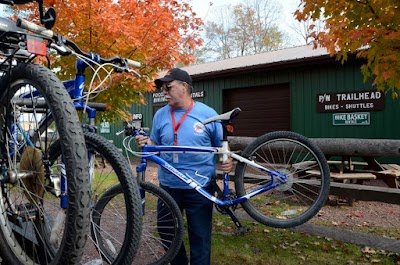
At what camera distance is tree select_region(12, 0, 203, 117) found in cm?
683

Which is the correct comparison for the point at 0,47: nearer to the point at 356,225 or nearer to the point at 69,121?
the point at 69,121

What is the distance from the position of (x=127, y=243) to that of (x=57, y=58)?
608cm

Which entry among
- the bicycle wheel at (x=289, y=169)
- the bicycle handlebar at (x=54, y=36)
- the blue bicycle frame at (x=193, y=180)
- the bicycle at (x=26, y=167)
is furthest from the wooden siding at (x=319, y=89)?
the bicycle at (x=26, y=167)

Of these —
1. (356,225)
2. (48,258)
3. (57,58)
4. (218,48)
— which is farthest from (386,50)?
(218,48)

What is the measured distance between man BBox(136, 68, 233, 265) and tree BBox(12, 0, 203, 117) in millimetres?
4076

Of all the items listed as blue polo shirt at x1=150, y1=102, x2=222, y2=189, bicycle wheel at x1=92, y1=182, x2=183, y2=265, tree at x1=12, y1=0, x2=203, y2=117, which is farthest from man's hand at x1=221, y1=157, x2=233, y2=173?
tree at x1=12, y1=0, x2=203, y2=117

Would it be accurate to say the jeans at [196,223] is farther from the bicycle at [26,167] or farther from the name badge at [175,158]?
the bicycle at [26,167]

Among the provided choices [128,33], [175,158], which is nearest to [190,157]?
[175,158]

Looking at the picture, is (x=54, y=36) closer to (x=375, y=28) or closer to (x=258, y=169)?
(x=258, y=169)

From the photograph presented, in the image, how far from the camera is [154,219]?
3623mm

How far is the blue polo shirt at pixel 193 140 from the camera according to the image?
10.6 feet

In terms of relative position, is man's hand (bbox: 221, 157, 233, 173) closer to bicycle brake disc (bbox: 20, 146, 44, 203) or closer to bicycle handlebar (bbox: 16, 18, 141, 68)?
bicycle handlebar (bbox: 16, 18, 141, 68)

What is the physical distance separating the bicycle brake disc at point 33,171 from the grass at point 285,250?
86.1 inches

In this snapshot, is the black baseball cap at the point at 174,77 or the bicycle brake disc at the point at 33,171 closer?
the bicycle brake disc at the point at 33,171
